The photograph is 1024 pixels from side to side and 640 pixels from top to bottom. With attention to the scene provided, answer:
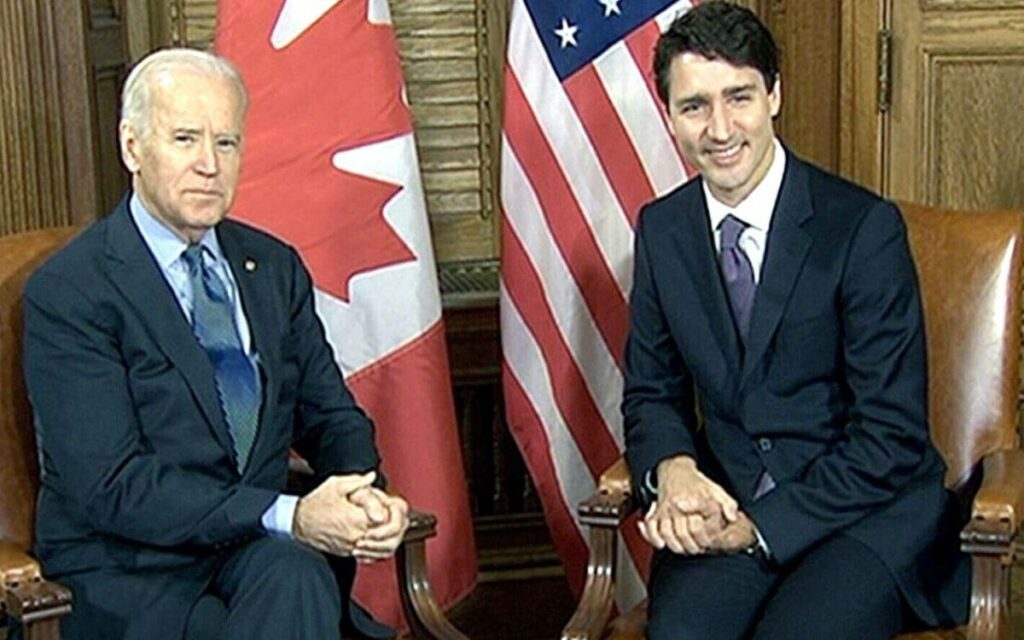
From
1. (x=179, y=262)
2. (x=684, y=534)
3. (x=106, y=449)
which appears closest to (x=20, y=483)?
(x=106, y=449)

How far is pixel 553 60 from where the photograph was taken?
10.2 ft

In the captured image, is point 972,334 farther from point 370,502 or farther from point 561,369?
point 370,502

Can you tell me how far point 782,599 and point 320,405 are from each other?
0.73 metres

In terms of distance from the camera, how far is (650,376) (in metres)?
2.60

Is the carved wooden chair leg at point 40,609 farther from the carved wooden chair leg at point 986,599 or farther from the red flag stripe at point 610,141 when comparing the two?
the red flag stripe at point 610,141

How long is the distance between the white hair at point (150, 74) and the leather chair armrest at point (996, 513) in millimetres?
1160

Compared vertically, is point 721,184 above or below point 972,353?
above

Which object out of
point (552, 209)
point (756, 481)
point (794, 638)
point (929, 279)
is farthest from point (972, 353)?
point (552, 209)

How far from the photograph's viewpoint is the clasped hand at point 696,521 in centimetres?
233

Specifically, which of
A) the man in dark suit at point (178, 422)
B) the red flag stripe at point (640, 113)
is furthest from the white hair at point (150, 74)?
the red flag stripe at point (640, 113)

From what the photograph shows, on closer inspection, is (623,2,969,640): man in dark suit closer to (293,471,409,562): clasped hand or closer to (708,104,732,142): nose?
(708,104,732,142): nose

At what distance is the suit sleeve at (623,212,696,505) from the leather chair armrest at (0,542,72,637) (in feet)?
2.86

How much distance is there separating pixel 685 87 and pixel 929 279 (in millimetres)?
515

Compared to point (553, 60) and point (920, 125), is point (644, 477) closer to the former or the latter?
point (553, 60)
